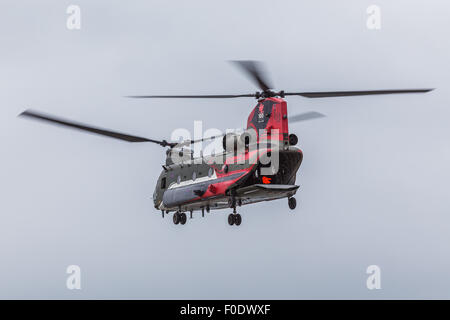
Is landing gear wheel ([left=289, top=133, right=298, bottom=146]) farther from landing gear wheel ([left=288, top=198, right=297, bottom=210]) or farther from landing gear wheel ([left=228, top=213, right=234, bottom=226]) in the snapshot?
landing gear wheel ([left=228, top=213, right=234, bottom=226])

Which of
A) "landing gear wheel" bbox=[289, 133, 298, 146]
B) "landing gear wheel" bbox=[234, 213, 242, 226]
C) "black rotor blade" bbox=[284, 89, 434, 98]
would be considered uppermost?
"black rotor blade" bbox=[284, 89, 434, 98]

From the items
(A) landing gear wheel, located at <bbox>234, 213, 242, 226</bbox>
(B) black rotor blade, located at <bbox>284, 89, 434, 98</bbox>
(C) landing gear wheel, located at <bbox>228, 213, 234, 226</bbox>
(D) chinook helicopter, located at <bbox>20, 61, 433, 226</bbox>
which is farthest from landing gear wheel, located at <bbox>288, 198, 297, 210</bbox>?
(B) black rotor blade, located at <bbox>284, 89, 434, 98</bbox>

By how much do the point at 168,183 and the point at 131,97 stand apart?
10.7 m

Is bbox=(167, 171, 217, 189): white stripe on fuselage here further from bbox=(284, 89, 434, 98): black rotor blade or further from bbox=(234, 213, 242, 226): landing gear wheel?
bbox=(284, 89, 434, 98): black rotor blade

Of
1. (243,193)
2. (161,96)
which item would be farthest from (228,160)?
(161,96)

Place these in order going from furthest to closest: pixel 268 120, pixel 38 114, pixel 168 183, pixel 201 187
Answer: pixel 168 183
pixel 201 187
pixel 268 120
pixel 38 114

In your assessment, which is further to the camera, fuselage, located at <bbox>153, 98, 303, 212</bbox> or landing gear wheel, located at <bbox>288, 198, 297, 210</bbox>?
landing gear wheel, located at <bbox>288, 198, 297, 210</bbox>

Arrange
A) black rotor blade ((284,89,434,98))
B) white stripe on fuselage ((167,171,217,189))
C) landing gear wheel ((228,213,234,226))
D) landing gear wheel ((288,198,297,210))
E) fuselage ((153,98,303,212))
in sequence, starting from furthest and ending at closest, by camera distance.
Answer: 1. white stripe on fuselage ((167,171,217,189))
2. landing gear wheel ((228,213,234,226))
3. landing gear wheel ((288,198,297,210))
4. fuselage ((153,98,303,212))
5. black rotor blade ((284,89,434,98))

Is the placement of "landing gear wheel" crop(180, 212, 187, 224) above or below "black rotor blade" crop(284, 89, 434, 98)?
below

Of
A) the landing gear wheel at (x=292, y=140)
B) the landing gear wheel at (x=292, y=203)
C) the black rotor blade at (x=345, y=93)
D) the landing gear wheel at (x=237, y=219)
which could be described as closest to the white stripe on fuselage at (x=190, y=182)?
the landing gear wheel at (x=237, y=219)

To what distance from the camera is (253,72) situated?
4478 centimetres

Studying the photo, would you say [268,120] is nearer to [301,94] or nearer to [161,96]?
[301,94]

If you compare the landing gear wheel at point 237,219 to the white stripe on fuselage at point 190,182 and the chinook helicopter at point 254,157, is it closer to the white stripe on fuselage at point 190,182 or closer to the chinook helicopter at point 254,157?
the chinook helicopter at point 254,157

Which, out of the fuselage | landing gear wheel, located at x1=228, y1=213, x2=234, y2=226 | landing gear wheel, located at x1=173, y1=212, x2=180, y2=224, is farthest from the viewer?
landing gear wheel, located at x1=173, y1=212, x2=180, y2=224
